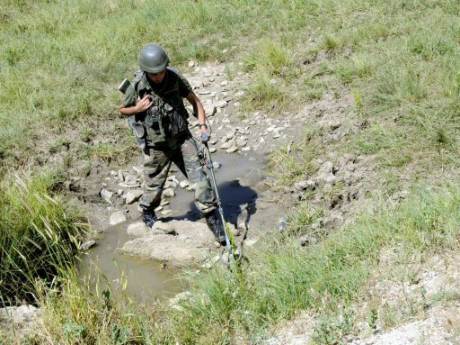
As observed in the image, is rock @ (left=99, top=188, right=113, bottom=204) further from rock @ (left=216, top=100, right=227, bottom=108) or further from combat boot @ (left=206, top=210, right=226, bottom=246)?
rock @ (left=216, top=100, right=227, bottom=108)

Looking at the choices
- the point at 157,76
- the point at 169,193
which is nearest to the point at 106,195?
the point at 169,193

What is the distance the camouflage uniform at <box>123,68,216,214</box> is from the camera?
5.64 metres

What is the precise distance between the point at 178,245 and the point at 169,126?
1194 mm

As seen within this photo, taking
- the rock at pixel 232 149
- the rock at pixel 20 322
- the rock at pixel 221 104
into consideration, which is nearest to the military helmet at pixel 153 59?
the rock at pixel 20 322

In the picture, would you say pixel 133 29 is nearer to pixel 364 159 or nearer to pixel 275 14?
pixel 275 14

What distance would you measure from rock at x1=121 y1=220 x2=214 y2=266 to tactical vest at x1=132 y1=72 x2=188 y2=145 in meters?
0.99

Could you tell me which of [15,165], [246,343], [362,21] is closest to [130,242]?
[15,165]

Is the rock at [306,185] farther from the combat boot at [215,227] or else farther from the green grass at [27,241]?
the green grass at [27,241]

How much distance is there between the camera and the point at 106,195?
7031mm

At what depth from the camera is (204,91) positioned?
29.5 ft

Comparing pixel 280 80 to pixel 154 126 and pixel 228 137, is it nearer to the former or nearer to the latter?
pixel 228 137

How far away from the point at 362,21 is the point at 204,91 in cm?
268

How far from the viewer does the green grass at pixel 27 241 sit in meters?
4.40

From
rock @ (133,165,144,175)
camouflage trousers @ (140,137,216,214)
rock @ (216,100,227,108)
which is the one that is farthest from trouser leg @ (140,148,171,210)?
rock @ (216,100,227,108)
